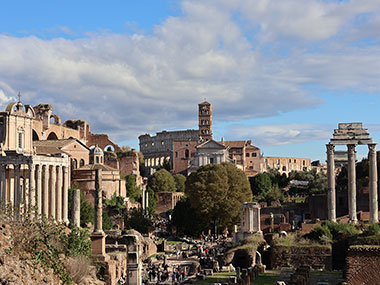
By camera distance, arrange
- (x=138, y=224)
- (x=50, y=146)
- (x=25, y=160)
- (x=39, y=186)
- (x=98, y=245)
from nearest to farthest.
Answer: (x=98, y=245) → (x=25, y=160) → (x=39, y=186) → (x=138, y=224) → (x=50, y=146)

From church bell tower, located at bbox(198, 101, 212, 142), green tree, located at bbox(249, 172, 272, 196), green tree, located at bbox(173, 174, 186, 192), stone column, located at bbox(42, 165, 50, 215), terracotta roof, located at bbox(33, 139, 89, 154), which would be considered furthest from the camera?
church bell tower, located at bbox(198, 101, 212, 142)

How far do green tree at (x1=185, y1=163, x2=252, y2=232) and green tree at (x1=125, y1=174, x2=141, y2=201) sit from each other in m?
13.0

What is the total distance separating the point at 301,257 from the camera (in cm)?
2792

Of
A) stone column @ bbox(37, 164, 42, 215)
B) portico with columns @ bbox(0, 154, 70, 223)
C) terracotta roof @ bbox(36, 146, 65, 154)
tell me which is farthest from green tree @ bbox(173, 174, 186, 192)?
stone column @ bbox(37, 164, 42, 215)

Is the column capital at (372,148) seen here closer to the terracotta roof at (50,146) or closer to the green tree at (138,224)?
the green tree at (138,224)

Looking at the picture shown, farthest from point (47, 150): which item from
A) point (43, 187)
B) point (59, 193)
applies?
point (43, 187)

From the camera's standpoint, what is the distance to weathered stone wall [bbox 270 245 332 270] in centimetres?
2769

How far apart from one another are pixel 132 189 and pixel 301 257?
3724 centimetres

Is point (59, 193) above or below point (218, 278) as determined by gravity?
above

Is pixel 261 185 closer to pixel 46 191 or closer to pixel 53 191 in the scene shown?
pixel 53 191

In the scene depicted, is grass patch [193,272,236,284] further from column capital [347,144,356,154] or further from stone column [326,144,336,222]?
column capital [347,144,356,154]

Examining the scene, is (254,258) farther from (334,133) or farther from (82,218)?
(82,218)

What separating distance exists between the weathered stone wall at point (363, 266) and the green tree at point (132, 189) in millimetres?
47409

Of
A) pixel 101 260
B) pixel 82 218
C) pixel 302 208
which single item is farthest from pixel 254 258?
pixel 302 208
